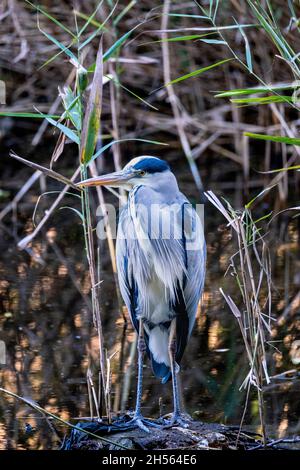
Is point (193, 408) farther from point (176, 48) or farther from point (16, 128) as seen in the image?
point (16, 128)

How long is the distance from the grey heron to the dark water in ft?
0.99

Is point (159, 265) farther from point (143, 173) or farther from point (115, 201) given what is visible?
point (115, 201)

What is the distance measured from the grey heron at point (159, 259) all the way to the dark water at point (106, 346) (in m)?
0.30

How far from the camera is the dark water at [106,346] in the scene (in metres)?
3.72

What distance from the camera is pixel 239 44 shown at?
667 cm

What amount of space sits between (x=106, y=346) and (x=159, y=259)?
3.64ft

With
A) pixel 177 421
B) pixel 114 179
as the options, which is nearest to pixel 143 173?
pixel 114 179

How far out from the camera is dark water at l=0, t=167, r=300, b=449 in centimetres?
372

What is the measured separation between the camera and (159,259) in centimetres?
346

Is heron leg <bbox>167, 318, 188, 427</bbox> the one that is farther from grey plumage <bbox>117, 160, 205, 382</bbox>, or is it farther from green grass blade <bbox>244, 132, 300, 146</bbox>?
green grass blade <bbox>244, 132, 300, 146</bbox>

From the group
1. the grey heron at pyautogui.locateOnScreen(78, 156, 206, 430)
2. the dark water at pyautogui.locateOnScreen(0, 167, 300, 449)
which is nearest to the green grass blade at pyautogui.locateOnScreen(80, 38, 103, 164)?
the grey heron at pyautogui.locateOnScreen(78, 156, 206, 430)
